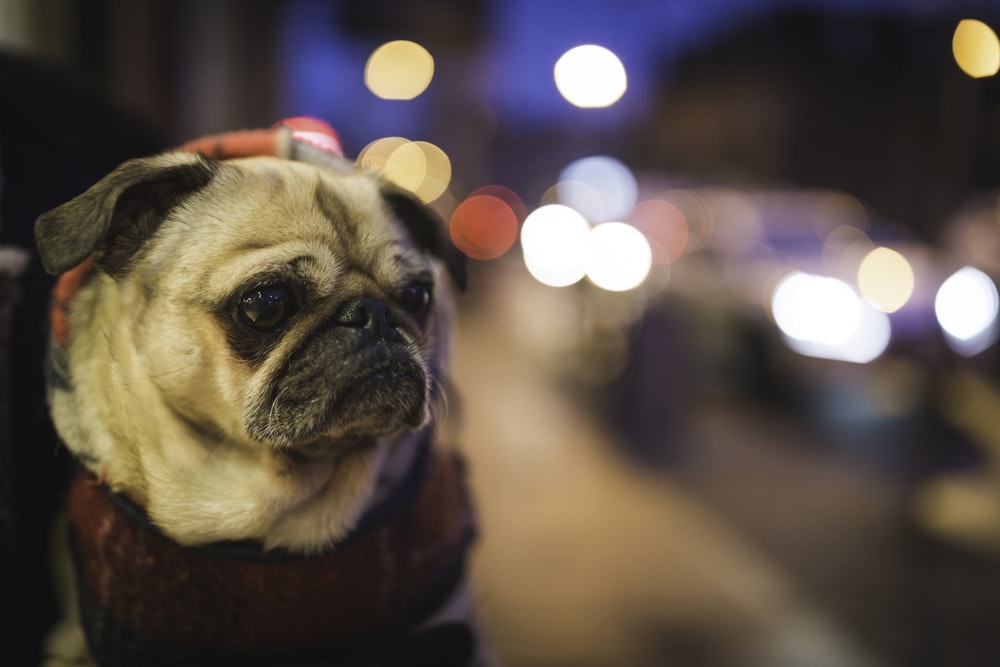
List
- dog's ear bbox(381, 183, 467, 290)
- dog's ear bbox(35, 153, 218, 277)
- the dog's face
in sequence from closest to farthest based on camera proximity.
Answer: dog's ear bbox(35, 153, 218, 277)
the dog's face
dog's ear bbox(381, 183, 467, 290)

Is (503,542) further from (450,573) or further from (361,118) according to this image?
(361,118)

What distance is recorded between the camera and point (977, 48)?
2600 millimetres

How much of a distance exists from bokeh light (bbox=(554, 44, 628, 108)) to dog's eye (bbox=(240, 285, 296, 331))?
6.39m

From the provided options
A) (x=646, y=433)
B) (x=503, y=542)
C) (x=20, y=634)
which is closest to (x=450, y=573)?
(x=20, y=634)

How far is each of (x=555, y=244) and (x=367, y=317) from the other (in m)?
13.1

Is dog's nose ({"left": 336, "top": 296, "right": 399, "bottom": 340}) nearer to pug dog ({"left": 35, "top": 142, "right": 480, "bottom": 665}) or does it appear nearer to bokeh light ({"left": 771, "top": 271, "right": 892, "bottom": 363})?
pug dog ({"left": 35, "top": 142, "right": 480, "bottom": 665})

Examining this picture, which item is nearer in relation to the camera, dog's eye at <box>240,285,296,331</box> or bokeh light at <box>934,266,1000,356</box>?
dog's eye at <box>240,285,296,331</box>

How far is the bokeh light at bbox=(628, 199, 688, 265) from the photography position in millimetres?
9966

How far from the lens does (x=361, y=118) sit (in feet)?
89.1

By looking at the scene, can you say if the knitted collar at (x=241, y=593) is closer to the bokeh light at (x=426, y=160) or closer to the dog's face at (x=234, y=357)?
the dog's face at (x=234, y=357)

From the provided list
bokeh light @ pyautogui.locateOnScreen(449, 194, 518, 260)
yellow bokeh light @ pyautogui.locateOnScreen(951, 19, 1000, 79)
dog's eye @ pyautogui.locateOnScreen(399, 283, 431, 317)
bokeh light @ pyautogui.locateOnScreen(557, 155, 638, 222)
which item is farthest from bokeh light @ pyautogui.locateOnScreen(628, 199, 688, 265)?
bokeh light @ pyautogui.locateOnScreen(449, 194, 518, 260)

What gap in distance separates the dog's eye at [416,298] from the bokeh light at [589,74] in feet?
20.1

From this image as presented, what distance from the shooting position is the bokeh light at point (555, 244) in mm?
12554

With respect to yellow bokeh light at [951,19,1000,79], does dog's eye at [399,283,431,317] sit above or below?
below
